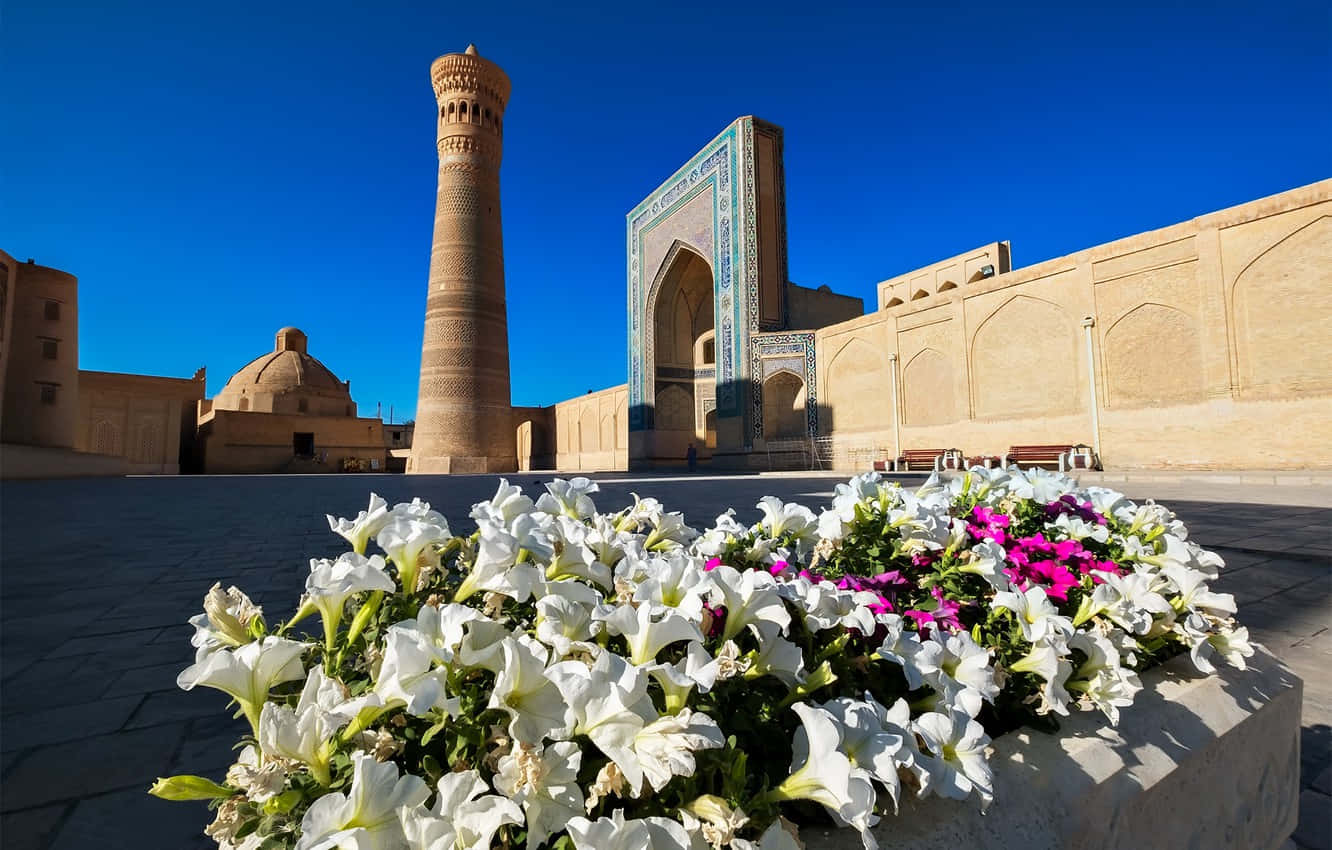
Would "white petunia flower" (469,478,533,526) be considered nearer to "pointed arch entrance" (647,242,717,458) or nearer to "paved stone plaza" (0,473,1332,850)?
"paved stone plaza" (0,473,1332,850)

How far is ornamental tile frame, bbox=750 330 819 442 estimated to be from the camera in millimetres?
15883

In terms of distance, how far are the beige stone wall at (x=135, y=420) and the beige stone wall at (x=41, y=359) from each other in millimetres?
5214

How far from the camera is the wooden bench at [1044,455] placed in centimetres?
1065

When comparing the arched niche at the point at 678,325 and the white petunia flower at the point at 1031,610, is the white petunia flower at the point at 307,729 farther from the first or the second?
the arched niche at the point at 678,325

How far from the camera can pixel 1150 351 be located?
10320mm

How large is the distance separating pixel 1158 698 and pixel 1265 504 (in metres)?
6.14

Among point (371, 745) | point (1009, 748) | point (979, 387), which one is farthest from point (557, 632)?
point (979, 387)

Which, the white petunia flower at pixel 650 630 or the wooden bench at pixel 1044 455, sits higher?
the wooden bench at pixel 1044 455

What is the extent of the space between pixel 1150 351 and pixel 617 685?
12.8 meters

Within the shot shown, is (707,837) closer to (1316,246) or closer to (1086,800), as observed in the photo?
(1086,800)

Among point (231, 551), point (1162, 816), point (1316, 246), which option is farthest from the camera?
point (1316, 246)

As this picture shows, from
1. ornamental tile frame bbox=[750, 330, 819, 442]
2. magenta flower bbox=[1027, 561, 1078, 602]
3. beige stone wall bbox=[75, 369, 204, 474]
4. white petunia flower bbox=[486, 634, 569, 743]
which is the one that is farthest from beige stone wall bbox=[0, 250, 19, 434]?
magenta flower bbox=[1027, 561, 1078, 602]

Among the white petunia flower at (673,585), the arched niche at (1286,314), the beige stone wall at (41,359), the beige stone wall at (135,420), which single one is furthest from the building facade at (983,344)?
the beige stone wall at (135,420)

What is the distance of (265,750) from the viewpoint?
498 millimetres
